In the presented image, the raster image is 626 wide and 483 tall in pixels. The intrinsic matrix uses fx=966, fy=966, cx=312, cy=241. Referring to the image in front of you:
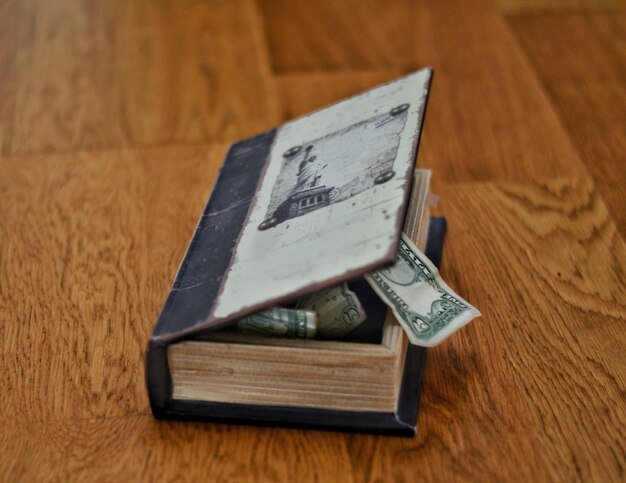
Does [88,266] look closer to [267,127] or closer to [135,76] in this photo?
[267,127]

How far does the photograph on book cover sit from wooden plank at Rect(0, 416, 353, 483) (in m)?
0.12

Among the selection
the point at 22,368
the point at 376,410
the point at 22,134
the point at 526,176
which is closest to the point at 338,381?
the point at 376,410

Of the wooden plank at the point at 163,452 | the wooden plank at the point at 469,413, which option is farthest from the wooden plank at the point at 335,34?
the wooden plank at the point at 163,452

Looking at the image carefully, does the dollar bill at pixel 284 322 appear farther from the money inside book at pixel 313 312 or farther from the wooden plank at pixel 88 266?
the wooden plank at pixel 88 266

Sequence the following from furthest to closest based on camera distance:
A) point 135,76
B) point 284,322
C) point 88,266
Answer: point 135,76 → point 88,266 → point 284,322

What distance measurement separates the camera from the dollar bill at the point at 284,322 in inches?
30.6

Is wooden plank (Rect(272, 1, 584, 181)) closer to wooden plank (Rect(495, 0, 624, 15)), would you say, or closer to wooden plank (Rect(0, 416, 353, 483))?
wooden plank (Rect(495, 0, 624, 15))

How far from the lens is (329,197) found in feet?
2.76

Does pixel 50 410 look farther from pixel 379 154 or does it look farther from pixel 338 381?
pixel 379 154

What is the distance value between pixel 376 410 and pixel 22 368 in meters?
0.33

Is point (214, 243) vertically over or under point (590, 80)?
over

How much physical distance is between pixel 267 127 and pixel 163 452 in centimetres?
63

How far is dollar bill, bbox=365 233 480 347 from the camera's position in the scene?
79 centimetres

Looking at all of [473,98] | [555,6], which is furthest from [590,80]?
[555,6]
